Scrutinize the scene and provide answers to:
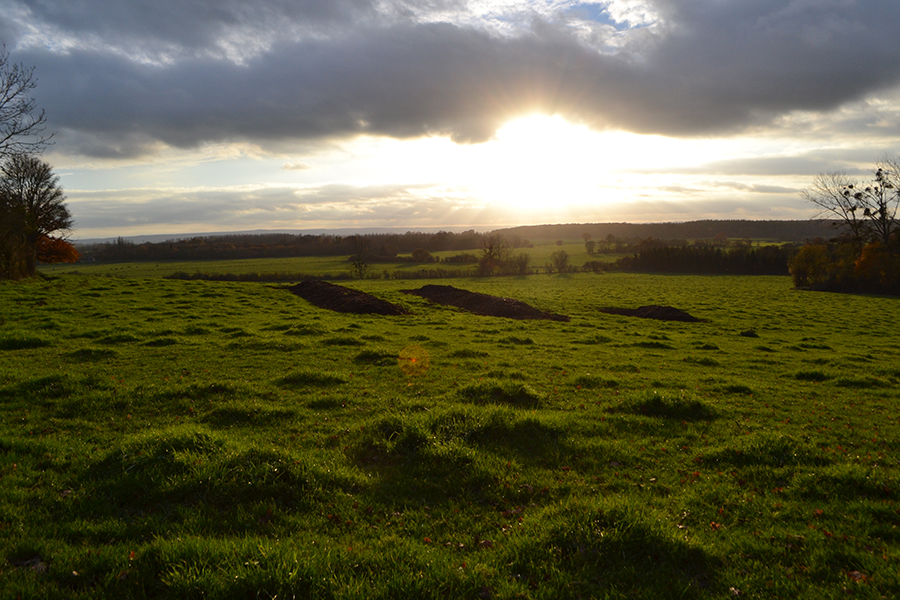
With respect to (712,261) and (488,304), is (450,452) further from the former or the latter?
(712,261)

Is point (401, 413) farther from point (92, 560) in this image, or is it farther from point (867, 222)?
point (867, 222)

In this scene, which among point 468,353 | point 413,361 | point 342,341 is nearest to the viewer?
point 413,361

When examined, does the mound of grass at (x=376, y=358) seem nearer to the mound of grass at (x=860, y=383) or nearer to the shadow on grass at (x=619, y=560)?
the shadow on grass at (x=619, y=560)

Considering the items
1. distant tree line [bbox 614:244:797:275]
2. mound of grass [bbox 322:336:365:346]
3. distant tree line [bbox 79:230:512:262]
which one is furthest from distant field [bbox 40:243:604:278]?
mound of grass [bbox 322:336:365:346]

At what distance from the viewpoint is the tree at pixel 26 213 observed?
37.9 meters

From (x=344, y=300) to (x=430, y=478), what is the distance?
2941 centimetres

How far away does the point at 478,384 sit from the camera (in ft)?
39.2

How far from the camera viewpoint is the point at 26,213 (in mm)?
39844

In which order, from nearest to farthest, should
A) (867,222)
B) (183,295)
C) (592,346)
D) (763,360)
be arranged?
(763,360) < (592,346) < (183,295) < (867,222)

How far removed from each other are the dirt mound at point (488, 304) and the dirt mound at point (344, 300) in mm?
6879

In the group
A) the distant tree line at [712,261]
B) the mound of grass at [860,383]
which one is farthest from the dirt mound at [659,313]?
the distant tree line at [712,261]

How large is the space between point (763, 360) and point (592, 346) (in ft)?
23.4

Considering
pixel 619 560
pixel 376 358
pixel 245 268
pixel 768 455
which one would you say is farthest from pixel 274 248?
pixel 619 560

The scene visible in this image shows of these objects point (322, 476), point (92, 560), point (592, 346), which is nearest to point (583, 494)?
point (322, 476)
